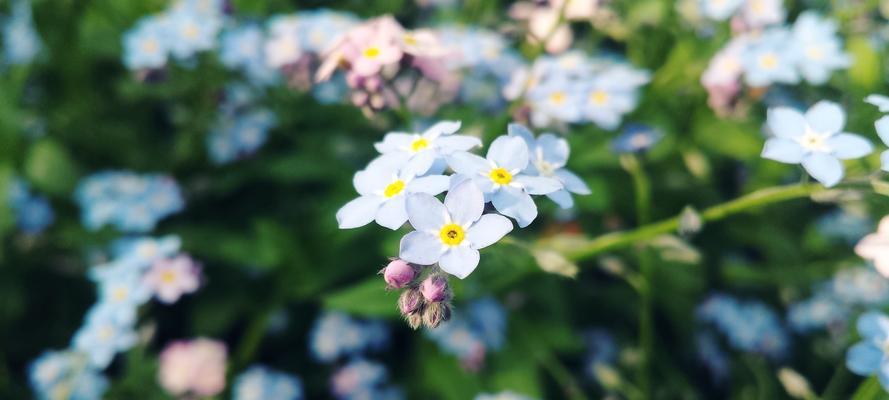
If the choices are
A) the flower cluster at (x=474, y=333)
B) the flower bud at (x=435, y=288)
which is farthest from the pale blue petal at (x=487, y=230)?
the flower cluster at (x=474, y=333)

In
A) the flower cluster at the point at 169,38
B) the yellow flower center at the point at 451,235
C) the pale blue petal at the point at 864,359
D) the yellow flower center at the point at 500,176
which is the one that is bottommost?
the pale blue petal at the point at 864,359

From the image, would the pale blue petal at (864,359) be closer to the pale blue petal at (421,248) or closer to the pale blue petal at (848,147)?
the pale blue petal at (848,147)

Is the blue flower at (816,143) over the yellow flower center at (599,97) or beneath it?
over

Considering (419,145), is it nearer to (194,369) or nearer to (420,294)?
(420,294)

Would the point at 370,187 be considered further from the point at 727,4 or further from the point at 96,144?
the point at 96,144

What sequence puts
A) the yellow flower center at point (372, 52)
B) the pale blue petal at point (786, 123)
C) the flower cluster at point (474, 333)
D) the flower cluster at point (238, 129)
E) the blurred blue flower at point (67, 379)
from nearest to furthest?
the pale blue petal at point (786, 123), the yellow flower center at point (372, 52), the blurred blue flower at point (67, 379), the flower cluster at point (474, 333), the flower cluster at point (238, 129)

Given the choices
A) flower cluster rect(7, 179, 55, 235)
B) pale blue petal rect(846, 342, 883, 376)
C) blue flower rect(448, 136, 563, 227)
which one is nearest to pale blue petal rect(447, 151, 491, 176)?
blue flower rect(448, 136, 563, 227)

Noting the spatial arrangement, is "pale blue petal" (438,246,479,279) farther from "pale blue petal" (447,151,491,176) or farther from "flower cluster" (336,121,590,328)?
"pale blue petal" (447,151,491,176)

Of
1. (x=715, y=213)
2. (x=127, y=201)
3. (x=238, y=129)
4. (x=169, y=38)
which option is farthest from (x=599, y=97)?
(x=127, y=201)
